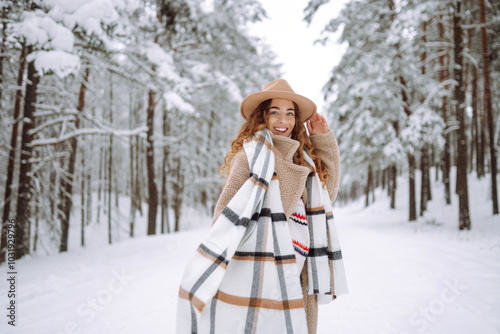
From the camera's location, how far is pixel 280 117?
6.33 ft

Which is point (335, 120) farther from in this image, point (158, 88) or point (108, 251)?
point (108, 251)

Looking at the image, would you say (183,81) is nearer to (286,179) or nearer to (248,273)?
(286,179)

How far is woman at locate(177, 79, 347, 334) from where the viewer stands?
4.55 feet

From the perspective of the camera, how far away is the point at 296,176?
175cm

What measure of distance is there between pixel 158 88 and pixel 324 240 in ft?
20.6

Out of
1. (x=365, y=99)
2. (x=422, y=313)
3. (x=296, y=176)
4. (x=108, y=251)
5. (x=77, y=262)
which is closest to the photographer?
(x=296, y=176)

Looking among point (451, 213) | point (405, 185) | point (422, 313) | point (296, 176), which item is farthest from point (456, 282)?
point (405, 185)

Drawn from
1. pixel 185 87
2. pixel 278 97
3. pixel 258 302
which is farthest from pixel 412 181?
pixel 258 302

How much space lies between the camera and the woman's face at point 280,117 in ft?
6.30

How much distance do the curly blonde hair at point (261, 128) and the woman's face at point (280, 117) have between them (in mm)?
48

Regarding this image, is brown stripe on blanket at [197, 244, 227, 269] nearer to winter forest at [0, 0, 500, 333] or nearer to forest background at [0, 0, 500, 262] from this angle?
winter forest at [0, 0, 500, 333]

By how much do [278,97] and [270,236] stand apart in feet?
3.37

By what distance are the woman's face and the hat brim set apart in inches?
1.8

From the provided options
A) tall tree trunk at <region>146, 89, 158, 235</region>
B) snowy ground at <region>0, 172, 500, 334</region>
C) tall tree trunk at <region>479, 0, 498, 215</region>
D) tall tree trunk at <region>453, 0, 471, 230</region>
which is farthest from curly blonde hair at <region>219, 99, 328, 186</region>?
tall tree trunk at <region>479, 0, 498, 215</region>
